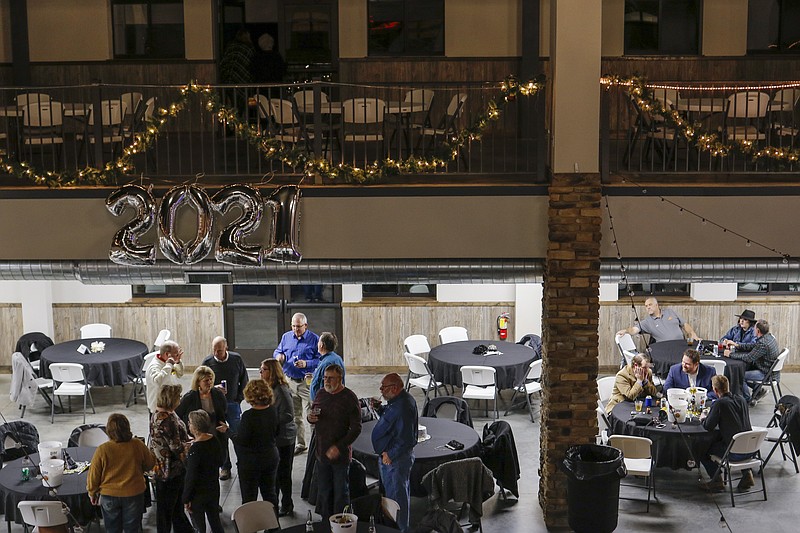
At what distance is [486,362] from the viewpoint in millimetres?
13383

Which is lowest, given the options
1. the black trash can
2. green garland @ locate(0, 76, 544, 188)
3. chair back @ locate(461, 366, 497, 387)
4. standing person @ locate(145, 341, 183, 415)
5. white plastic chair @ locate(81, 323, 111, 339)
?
the black trash can

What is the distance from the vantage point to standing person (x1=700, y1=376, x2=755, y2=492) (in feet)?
33.6

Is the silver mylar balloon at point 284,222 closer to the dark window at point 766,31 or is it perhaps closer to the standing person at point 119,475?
the standing person at point 119,475

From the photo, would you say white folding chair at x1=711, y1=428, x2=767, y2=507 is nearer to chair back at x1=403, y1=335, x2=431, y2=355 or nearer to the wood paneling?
chair back at x1=403, y1=335, x2=431, y2=355

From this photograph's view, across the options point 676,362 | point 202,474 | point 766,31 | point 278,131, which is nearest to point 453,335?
point 676,362

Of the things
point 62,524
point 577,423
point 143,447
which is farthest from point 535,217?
point 62,524

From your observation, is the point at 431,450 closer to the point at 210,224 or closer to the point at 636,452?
the point at 636,452

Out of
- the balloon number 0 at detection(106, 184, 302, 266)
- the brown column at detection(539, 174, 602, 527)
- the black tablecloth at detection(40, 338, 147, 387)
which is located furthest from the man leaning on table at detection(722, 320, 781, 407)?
the black tablecloth at detection(40, 338, 147, 387)

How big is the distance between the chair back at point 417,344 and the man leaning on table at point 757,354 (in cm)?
401

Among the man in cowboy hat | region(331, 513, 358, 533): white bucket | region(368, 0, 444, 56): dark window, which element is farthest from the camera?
the man in cowboy hat

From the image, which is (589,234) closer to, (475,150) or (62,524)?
(475,150)

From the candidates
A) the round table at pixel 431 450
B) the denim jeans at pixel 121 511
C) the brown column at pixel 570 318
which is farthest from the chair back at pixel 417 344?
the denim jeans at pixel 121 511

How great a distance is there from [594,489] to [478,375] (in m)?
3.89

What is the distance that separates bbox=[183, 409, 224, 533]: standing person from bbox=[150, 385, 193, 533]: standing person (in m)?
0.17
